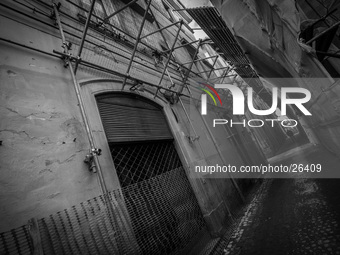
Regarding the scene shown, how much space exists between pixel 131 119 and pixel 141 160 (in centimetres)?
109

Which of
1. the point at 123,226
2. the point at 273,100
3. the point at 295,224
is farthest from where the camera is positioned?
the point at 273,100

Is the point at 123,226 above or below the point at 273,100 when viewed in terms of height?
below

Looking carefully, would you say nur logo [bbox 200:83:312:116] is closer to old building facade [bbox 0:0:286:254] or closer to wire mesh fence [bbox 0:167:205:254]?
old building facade [bbox 0:0:286:254]

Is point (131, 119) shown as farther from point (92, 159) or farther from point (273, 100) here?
point (273, 100)

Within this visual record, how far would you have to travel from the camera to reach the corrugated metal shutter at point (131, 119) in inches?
152

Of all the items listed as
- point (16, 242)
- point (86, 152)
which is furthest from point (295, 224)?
point (16, 242)

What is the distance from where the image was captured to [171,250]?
3.17 meters

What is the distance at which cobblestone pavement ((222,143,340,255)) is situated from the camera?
9.71ft

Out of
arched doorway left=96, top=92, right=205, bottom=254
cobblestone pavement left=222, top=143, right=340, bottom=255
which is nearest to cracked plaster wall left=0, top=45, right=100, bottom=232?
arched doorway left=96, top=92, right=205, bottom=254

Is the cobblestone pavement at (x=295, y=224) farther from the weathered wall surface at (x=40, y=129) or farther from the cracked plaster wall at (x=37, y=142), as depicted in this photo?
the cracked plaster wall at (x=37, y=142)

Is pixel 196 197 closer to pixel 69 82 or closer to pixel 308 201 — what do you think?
pixel 308 201

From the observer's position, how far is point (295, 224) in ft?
12.1

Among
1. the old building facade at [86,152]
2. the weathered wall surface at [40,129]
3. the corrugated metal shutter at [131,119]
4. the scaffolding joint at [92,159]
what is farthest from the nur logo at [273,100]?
the scaffolding joint at [92,159]

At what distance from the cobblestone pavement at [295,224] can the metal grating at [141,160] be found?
243cm
